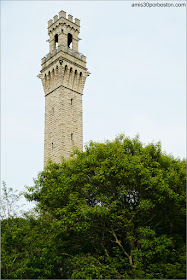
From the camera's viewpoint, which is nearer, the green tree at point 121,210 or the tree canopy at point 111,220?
the green tree at point 121,210

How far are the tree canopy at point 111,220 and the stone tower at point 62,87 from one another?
521 inches

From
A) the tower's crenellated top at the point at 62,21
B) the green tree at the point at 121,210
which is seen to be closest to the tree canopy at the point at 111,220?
the green tree at the point at 121,210

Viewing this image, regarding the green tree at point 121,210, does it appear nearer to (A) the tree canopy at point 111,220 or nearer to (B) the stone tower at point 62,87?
(A) the tree canopy at point 111,220

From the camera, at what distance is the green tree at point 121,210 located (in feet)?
70.1

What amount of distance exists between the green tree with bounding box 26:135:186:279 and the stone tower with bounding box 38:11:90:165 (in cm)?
1319

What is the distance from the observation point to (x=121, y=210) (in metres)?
23.5

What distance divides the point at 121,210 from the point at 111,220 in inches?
45.5

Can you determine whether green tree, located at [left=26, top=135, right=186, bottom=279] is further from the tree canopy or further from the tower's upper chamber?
the tower's upper chamber

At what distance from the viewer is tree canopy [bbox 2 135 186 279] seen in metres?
21.6

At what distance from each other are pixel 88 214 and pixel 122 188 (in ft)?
10.7

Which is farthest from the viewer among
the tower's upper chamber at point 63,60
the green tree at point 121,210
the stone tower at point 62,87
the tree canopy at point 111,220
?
the tower's upper chamber at point 63,60


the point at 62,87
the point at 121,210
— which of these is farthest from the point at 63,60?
the point at 121,210

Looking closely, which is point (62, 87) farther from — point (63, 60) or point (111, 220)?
point (111, 220)

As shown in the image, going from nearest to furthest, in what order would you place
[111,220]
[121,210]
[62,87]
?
1. [111,220]
2. [121,210]
3. [62,87]
